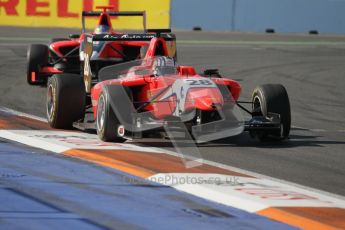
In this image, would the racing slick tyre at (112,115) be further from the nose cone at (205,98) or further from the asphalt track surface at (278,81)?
the nose cone at (205,98)

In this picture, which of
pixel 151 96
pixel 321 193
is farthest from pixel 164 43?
pixel 321 193

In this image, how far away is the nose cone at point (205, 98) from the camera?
10750 millimetres

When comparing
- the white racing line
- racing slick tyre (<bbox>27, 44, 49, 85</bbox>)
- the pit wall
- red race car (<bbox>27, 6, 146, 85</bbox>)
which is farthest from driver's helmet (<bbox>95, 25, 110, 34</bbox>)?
the pit wall

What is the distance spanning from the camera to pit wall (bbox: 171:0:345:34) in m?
32.4

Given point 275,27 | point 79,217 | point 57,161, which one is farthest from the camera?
point 275,27

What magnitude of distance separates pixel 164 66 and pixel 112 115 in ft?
4.02

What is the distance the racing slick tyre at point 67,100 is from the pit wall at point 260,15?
66.2 ft

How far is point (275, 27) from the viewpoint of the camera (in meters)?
33.7

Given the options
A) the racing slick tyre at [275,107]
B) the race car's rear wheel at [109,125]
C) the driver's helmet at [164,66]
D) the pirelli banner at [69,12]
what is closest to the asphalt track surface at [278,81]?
the racing slick tyre at [275,107]

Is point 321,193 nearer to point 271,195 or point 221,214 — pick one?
point 271,195

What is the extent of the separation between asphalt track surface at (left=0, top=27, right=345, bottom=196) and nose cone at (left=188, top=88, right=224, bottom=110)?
1.57ft

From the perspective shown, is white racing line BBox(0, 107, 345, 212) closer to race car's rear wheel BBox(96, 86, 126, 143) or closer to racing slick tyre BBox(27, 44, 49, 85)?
race car's rear wheel BBox(96, 86, 126, 143)

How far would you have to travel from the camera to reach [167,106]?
1116 centimetres

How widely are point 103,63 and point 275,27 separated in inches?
749
